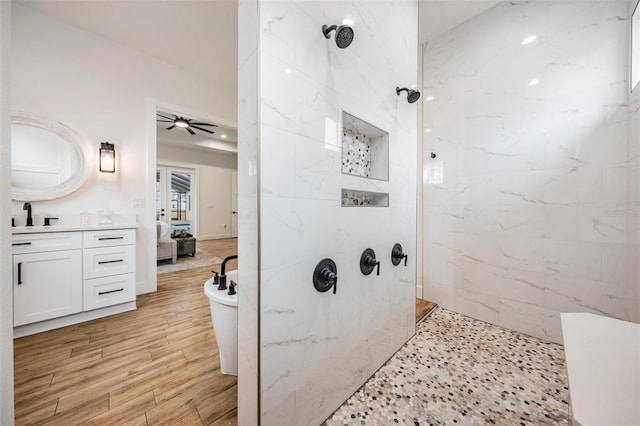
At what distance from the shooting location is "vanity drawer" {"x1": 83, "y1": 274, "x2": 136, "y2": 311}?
226cm

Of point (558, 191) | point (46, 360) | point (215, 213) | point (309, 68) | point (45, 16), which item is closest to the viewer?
point (309, 68)

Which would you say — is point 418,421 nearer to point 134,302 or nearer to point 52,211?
point 134,302

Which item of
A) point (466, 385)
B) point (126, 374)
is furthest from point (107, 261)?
point (466, 385)

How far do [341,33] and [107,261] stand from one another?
10.0 ft

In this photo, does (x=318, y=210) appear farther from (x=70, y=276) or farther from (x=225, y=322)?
(x=70, y=276)

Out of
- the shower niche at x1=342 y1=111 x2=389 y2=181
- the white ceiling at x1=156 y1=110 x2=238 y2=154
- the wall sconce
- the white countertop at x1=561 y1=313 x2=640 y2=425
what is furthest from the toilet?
the white ceiling at x1=156 y1=110 x2=238 y2=154

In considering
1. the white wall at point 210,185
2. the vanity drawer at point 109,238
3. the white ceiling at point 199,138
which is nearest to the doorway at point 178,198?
the white wall at point 210,185

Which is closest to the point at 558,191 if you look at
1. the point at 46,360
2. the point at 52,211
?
the point at 46,360

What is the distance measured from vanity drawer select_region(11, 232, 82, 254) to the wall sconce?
825mm

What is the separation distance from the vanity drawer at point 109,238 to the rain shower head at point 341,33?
9.26 ft

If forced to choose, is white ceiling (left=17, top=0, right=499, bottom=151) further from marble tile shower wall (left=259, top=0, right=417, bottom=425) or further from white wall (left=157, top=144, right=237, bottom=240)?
white wall (left=157, top=144, right=237, bottom=240)

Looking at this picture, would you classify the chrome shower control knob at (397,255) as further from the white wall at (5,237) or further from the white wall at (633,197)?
the white wall at (5,237)

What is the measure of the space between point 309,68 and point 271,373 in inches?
57.8

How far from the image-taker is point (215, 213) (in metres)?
7.49
